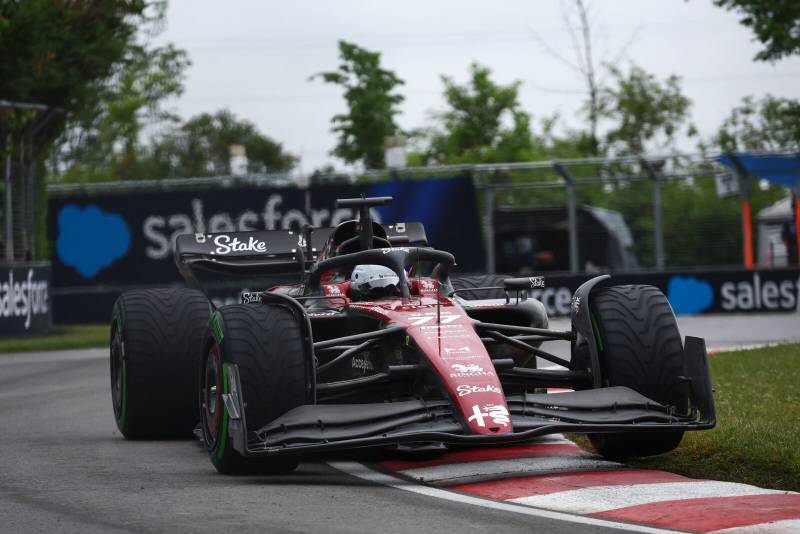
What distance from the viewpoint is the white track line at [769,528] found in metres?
5.98

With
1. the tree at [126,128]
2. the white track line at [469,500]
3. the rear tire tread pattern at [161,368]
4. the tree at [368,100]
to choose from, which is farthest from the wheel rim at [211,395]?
the tree at [126,128]

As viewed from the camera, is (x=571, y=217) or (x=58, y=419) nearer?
(x=58, y=419)

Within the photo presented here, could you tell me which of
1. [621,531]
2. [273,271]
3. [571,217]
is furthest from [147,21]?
[621,531]

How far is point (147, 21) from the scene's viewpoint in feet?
89.2

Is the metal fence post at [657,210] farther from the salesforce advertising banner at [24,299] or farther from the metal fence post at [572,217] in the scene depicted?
the salesforce advertising banner at [24,299]

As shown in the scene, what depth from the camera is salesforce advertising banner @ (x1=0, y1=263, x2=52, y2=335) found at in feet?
72.0

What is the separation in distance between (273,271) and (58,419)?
2024 mm

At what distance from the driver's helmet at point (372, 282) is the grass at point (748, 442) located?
5.09ft

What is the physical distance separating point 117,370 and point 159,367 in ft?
2.01

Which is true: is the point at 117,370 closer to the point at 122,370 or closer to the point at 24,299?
the point at 122,370

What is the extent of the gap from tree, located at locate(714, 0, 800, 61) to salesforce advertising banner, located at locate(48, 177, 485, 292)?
201 inches

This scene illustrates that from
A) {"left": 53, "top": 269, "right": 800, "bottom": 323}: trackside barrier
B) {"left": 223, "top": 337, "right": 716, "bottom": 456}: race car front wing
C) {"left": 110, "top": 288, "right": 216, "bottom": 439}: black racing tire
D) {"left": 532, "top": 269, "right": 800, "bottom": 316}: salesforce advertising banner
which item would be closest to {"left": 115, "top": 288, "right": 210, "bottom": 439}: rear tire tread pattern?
{"left": 110, "top": 288, "right": 216, "bottom": 439}: black racing tire

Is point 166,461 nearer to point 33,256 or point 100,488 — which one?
point 100,488

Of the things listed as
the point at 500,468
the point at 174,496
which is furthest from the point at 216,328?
the point at 500,468
